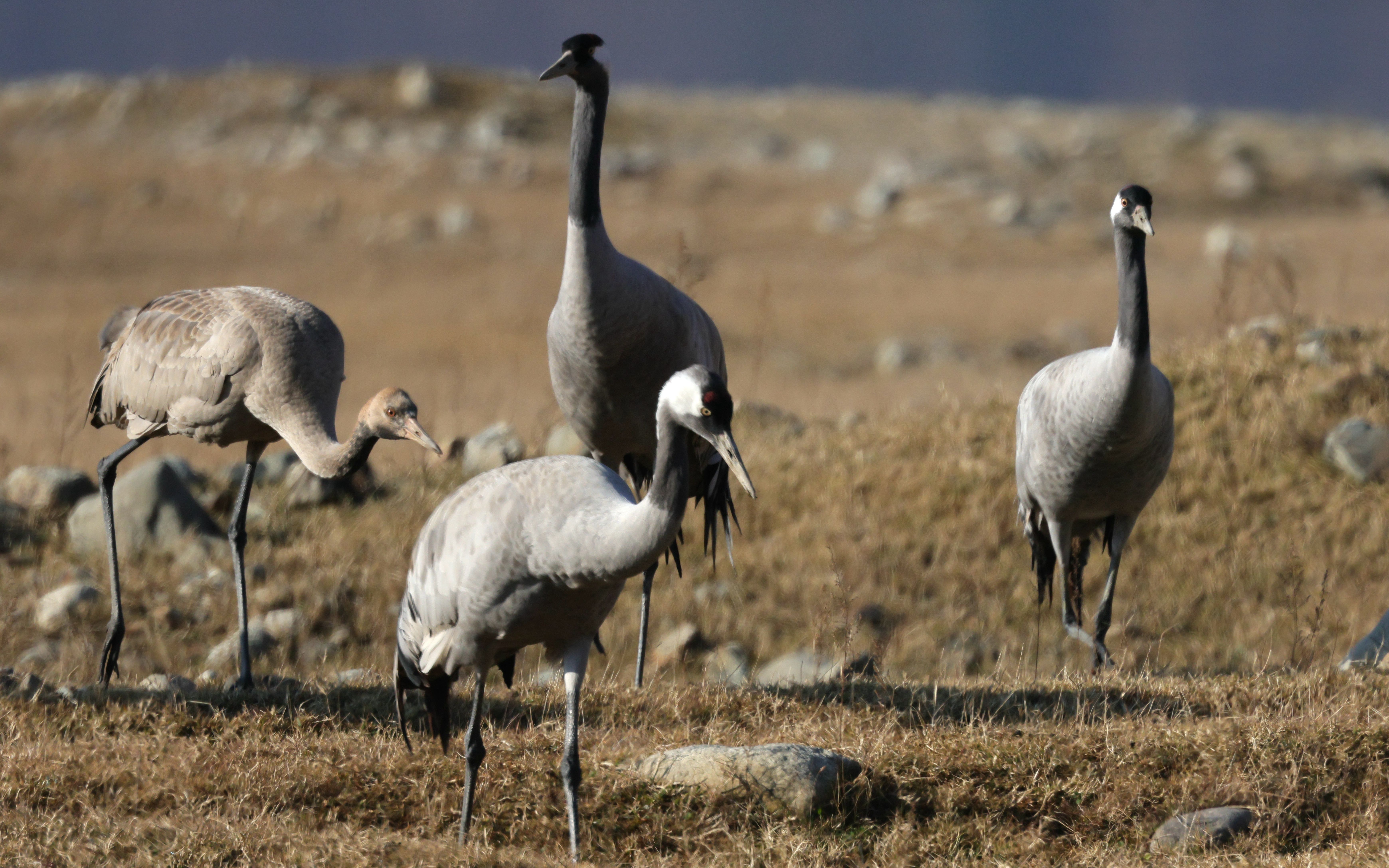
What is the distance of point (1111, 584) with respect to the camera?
654 centimetres

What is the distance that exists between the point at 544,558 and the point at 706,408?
0.68 m

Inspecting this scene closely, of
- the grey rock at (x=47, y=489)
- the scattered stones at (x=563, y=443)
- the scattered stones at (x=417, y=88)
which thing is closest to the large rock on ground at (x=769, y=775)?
the scattered stones at (x=563, y=443)

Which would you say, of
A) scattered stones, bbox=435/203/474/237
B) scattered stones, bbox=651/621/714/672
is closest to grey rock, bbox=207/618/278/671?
scattered stones, bbox=651/621/714/672

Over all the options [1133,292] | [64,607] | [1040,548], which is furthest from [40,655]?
[1133,292]

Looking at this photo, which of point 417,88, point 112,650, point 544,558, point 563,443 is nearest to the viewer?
point 544,558

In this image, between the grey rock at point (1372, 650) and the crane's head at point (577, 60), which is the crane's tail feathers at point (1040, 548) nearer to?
the grey rock at point (1372, 650)

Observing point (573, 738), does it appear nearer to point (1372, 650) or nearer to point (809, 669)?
point (809, 669)

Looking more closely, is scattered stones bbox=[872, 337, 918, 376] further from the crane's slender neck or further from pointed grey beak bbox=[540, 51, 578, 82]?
the crane's slender neck

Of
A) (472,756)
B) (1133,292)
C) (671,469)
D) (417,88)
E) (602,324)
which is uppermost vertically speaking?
(417,88)

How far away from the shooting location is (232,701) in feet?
18.2

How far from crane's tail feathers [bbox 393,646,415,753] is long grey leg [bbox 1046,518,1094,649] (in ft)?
10.3

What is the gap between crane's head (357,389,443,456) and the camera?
16.6 ft

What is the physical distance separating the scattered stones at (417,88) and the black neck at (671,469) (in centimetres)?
3750

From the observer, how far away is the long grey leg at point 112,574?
20.0 feet
